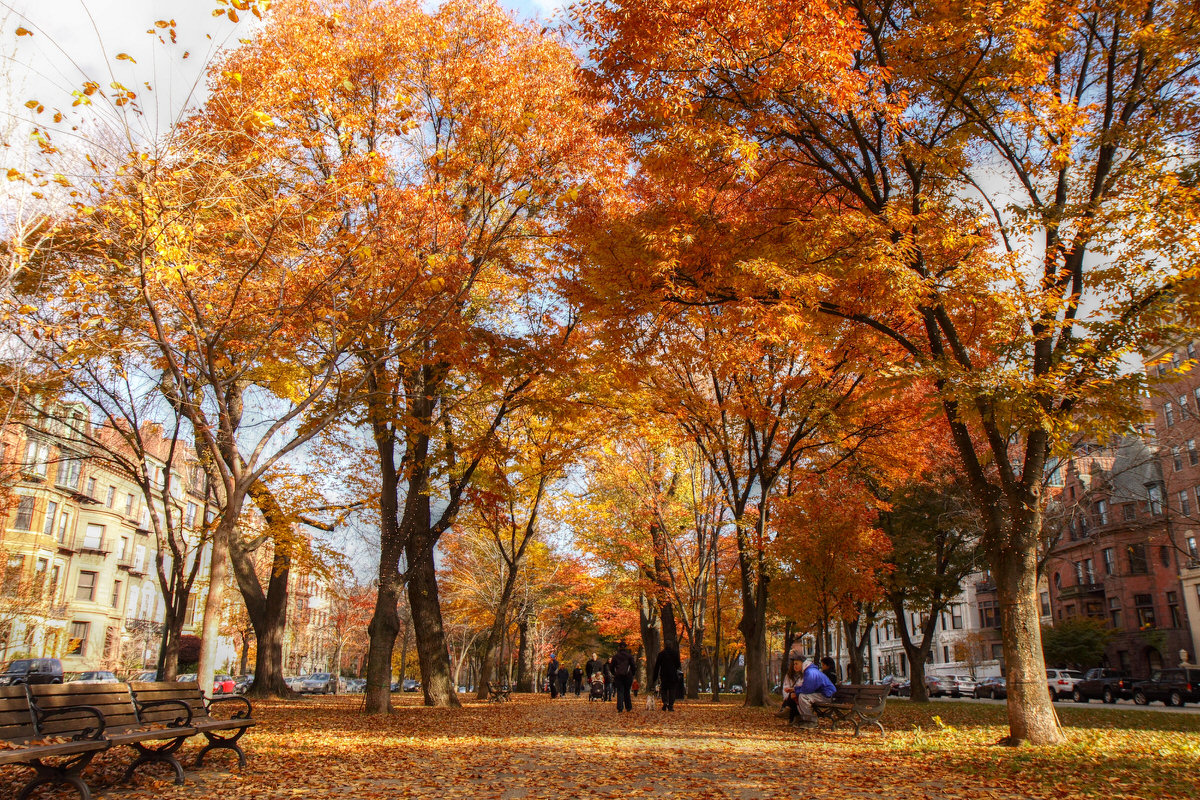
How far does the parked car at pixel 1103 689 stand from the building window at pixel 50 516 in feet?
155

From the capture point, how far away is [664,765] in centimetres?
819

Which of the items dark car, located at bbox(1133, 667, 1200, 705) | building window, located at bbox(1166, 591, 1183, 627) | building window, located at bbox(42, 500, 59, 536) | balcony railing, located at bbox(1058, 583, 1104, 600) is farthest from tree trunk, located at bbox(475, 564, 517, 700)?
balcony railing, located at bbox(1058, 583, 1104, 600)

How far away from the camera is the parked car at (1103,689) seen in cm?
2917

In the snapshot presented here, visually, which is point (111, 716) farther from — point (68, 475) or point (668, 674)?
point (68, 475)

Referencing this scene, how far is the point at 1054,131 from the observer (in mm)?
10055

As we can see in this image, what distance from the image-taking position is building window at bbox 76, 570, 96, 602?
135 ft

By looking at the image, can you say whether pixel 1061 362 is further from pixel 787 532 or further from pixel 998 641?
pixel 998 641

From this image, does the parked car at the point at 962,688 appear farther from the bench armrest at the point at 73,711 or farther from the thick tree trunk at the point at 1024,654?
the bench armrest at the point at 73,711

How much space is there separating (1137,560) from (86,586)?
197 ft

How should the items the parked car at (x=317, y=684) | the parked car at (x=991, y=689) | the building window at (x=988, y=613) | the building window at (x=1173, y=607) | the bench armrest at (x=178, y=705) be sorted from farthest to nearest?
the building window at (x=988, y=613)
the parked car at (x=317, y=684)
the building window at (x=1173, y=607)
the parked car at (x=991, y=689)
the bench armrest at (x=178, y=705)

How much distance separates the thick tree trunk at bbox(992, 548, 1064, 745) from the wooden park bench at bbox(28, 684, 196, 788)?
8.89 metres

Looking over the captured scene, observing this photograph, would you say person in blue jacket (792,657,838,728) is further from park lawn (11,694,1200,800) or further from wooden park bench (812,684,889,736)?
park lawn (11,694,1200,800)

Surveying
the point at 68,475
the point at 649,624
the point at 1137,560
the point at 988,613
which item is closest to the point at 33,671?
the point at 68,475

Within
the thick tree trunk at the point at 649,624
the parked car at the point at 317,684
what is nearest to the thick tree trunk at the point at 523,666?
the thick tree trunk at the point at 649,624
